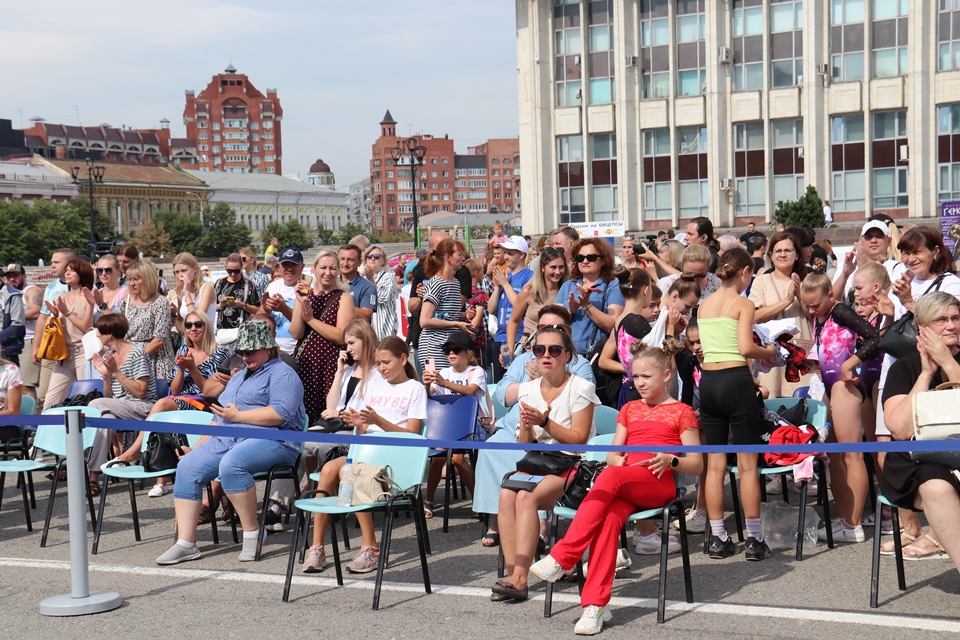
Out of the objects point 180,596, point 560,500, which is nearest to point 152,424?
point 180,596

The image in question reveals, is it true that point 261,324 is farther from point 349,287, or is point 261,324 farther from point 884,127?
point 884,127

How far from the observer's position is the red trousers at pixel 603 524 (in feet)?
18.2

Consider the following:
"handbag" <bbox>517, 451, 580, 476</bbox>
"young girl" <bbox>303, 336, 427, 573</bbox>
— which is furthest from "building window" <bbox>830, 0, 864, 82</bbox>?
"handbag" <bbox>517, 451, 580, 476</bbox>

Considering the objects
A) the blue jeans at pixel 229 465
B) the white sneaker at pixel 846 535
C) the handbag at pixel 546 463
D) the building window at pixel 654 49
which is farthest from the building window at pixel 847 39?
the handbag at pixel 546 463

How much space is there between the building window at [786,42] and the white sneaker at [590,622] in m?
45.7

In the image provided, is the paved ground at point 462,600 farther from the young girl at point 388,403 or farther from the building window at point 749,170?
the building window at point 749,170

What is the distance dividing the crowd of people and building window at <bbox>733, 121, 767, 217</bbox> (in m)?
39.9

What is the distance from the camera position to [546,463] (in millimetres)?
6305

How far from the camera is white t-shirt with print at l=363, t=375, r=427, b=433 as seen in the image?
750cm

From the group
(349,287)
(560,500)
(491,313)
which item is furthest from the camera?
(491,313)

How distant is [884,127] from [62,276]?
138 feet

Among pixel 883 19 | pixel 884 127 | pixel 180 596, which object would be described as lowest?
pixel 180 596

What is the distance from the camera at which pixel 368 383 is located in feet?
25.5

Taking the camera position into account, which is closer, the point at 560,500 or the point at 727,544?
the point at 560,500
